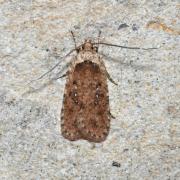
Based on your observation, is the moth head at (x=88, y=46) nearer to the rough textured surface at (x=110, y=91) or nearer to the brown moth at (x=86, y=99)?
the brown moth at (x=86, y=99)

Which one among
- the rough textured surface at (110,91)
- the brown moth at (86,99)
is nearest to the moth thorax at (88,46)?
the brown moth at (86,99)

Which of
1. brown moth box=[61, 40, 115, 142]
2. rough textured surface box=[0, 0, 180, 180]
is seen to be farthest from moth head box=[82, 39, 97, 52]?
rough textured surface box=[0, 0, 180, 180]

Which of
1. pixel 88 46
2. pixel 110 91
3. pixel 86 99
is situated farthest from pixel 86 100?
pixel 88 46

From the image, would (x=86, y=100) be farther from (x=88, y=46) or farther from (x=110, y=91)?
(x=88, y=46)

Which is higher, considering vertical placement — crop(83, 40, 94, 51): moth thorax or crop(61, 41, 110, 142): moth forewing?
crop(83, 40, 94, 51): moth thorax

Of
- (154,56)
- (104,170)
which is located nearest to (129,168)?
(104,170)

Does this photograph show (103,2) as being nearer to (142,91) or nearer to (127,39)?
(127,39)

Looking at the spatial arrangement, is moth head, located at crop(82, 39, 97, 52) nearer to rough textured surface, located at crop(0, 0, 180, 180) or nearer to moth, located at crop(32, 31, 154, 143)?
moth, located at crop(32, 31, 154, 143)
